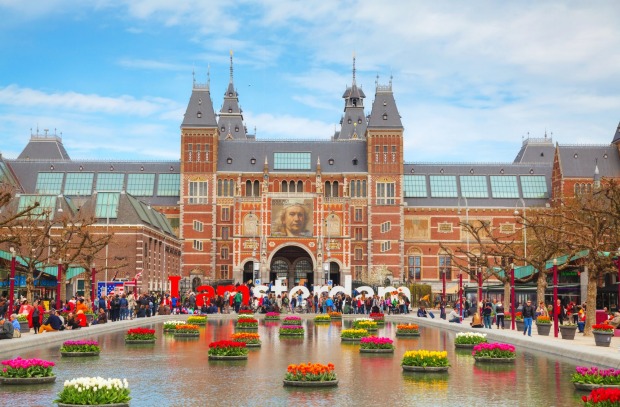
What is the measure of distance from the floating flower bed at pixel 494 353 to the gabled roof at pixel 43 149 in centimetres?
9303

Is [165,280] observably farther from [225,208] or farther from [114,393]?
[114,393]

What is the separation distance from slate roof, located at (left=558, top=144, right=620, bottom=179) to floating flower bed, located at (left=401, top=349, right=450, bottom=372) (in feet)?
264

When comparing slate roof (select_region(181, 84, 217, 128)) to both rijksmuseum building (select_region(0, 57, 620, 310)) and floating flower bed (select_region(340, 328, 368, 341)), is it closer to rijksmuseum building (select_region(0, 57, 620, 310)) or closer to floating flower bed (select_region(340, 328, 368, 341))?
rijksmuseum building (select_region(0, 57, 620, 310))

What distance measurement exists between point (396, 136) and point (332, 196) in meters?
10.2

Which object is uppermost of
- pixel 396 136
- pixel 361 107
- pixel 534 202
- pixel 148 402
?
pixel 361 107

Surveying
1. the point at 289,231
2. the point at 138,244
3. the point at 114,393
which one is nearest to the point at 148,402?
the point at 114,393

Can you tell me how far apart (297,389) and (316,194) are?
79221mm

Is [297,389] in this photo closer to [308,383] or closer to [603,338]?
[308,383]

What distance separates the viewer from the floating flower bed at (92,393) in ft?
49.1

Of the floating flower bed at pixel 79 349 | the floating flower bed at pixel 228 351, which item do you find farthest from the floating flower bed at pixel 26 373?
the floating flower bed at pixel 79 349

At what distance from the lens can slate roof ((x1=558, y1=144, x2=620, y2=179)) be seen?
9715cm

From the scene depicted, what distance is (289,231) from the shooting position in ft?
316

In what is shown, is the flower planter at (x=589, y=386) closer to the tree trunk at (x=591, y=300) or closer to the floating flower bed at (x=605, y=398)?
the floating flower bed at (x=605, y=398)

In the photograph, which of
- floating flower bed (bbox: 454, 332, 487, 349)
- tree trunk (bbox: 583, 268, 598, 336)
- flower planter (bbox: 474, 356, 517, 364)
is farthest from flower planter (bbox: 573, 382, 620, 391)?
tree trunk (bbox: 583, 268, 598, 336)
